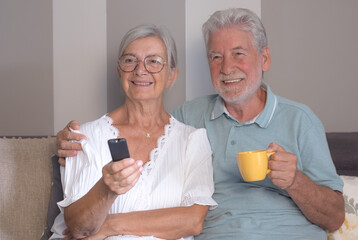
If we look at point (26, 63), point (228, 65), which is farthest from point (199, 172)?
point (26, 63)

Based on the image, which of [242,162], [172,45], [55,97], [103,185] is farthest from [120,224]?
[55,97]

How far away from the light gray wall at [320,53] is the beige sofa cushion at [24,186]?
1407mm

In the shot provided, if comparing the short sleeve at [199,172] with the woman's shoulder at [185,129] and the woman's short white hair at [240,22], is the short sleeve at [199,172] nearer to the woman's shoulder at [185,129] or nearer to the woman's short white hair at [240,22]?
the woman's shoulder at [185,129]

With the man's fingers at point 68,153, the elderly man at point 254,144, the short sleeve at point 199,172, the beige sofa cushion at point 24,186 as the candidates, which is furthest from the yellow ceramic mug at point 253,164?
the beige sofa cushion at point 24,186

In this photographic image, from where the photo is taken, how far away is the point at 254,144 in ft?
5.79

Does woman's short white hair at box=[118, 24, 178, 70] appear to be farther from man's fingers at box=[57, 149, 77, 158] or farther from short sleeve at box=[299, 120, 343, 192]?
short sleeve at box=[299, 120, 343, 192]

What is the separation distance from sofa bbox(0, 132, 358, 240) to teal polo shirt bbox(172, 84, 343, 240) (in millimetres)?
227

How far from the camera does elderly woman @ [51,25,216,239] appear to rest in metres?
1.51

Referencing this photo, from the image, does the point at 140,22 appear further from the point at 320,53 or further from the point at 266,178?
the point at 266,178

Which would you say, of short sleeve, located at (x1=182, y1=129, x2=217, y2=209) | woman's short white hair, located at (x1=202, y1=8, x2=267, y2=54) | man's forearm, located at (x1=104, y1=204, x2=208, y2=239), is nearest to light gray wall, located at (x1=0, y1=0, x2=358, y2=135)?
woman's short white hair, located at (x1=202, y1=8, x2=267, y2=54)

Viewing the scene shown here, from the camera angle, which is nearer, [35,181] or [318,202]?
[318,202]

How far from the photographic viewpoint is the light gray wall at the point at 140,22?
2.35m

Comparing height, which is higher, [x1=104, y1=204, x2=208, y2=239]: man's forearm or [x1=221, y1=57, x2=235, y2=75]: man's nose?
[x1=221, y1=57, x2=235, y2=75]: man's nose

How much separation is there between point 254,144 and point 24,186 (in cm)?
112
